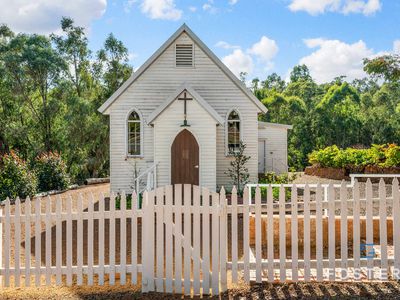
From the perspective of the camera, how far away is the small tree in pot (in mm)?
15718

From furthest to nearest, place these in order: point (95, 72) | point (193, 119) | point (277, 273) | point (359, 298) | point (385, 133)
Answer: point (385, 133) → point (95, 72) → point (193, 119) → point (277, 273) → point (359, 298)

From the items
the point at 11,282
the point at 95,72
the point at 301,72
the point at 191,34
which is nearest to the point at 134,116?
the point at 191,34

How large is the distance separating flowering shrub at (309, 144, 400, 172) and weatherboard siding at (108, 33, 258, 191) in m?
8.64

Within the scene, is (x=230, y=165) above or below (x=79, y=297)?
above

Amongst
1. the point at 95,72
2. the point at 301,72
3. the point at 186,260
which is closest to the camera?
the point at 186,260

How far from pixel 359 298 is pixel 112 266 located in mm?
3459

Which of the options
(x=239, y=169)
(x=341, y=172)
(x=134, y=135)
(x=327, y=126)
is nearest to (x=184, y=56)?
(x=134, y=135)

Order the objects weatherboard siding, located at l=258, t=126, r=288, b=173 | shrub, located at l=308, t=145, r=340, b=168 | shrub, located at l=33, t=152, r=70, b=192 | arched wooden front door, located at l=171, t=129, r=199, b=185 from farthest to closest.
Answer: weatherboard siding, located at l=258, t=126, r=288, b=173 → shrub, located at l=308, t=145, r=340, b=168 → shrub, located at l=33, t=152, r=70, b=192 → arched wooden front door, located at l=171, t=129, r=199, b=185

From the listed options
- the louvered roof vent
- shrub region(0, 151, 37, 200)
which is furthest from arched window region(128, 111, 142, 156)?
shrub region(0, 151, 37, 200)

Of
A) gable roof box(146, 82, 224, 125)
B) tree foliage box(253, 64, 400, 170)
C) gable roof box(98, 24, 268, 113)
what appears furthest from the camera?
tree foliage box(253, 64, 400, 170)

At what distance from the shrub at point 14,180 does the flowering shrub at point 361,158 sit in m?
17.5

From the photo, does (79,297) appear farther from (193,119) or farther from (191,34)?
(191,34)

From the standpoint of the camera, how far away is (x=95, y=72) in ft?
98.6

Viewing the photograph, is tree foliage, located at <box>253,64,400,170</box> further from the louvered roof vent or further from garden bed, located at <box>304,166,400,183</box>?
the louvered roof vent
